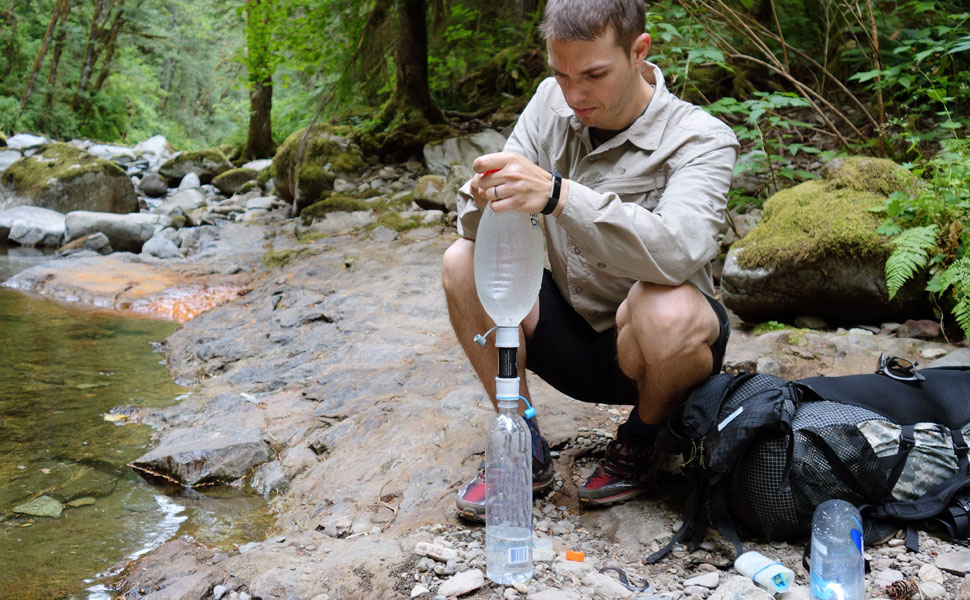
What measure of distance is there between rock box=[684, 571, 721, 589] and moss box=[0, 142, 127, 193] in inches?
467

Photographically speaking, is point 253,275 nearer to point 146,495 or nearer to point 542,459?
point 146,495

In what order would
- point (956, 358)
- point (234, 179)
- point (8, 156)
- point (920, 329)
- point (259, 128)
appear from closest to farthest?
1. point (956, 358)
2. point (920, 329)
3. point (234, 179)
4. point (8, 156)
5. point (259, 128)

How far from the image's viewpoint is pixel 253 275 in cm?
770

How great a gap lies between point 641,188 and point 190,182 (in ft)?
45.8

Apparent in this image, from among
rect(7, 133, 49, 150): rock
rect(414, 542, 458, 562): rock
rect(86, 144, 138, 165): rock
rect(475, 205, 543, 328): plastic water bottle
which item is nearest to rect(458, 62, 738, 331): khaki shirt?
rect(475, 205, 543, 328): plastic water bottle

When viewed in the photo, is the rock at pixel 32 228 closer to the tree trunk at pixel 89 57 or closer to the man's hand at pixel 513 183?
the man's hand at pixel 513 183

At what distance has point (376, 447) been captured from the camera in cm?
319

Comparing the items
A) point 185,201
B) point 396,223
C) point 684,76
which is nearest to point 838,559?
point 684,76

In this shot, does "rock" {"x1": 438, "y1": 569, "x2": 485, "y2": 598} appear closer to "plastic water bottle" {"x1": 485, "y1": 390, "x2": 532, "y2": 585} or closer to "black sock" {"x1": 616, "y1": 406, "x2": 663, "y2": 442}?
"plastic water bottle" {"x1": 485, "y1": 390, "x2": 532, "y2": 585}

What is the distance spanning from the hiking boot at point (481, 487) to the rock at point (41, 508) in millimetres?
1571

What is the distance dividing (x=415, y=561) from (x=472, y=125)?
8.05 meters

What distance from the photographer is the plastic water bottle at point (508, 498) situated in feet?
6.35

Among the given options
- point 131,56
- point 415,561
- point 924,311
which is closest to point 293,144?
point 924,311

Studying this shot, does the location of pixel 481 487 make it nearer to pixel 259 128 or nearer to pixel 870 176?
Answer: pixel 870 176
